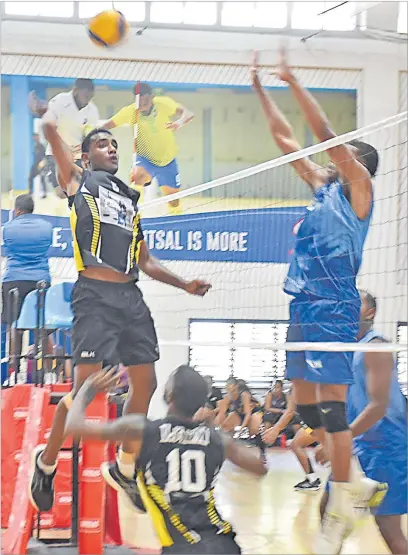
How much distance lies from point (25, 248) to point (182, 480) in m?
1.38

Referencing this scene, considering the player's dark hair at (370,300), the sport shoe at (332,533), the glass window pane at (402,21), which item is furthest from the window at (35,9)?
the sport shoe at (332,533)

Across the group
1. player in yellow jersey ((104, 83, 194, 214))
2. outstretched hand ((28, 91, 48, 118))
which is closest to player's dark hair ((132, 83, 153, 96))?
player in yellow jersey ((104, 83, 194, 214))

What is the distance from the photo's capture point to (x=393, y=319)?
425 centimetres

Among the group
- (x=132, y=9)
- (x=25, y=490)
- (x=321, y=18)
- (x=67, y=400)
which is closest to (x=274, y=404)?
(x=67, y=400)

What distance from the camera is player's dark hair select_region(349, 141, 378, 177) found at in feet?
13.3

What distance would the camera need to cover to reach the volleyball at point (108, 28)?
165 inches

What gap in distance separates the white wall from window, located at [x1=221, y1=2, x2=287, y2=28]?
0.07 m

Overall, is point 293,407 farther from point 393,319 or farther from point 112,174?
point 112,174

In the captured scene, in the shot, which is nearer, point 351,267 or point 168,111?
point 351,267

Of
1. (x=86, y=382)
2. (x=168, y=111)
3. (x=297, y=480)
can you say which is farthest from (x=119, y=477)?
(x=168, y=111)

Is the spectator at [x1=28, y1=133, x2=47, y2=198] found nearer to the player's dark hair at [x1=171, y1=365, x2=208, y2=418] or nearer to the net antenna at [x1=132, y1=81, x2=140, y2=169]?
the net antenna at [x1=132, y1=81, x2=140, y2=169]

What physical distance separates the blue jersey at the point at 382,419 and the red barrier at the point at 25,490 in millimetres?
1340

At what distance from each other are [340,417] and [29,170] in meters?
1.70

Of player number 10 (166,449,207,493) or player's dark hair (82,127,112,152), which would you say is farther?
player's dark hair (82,127,112,152)
